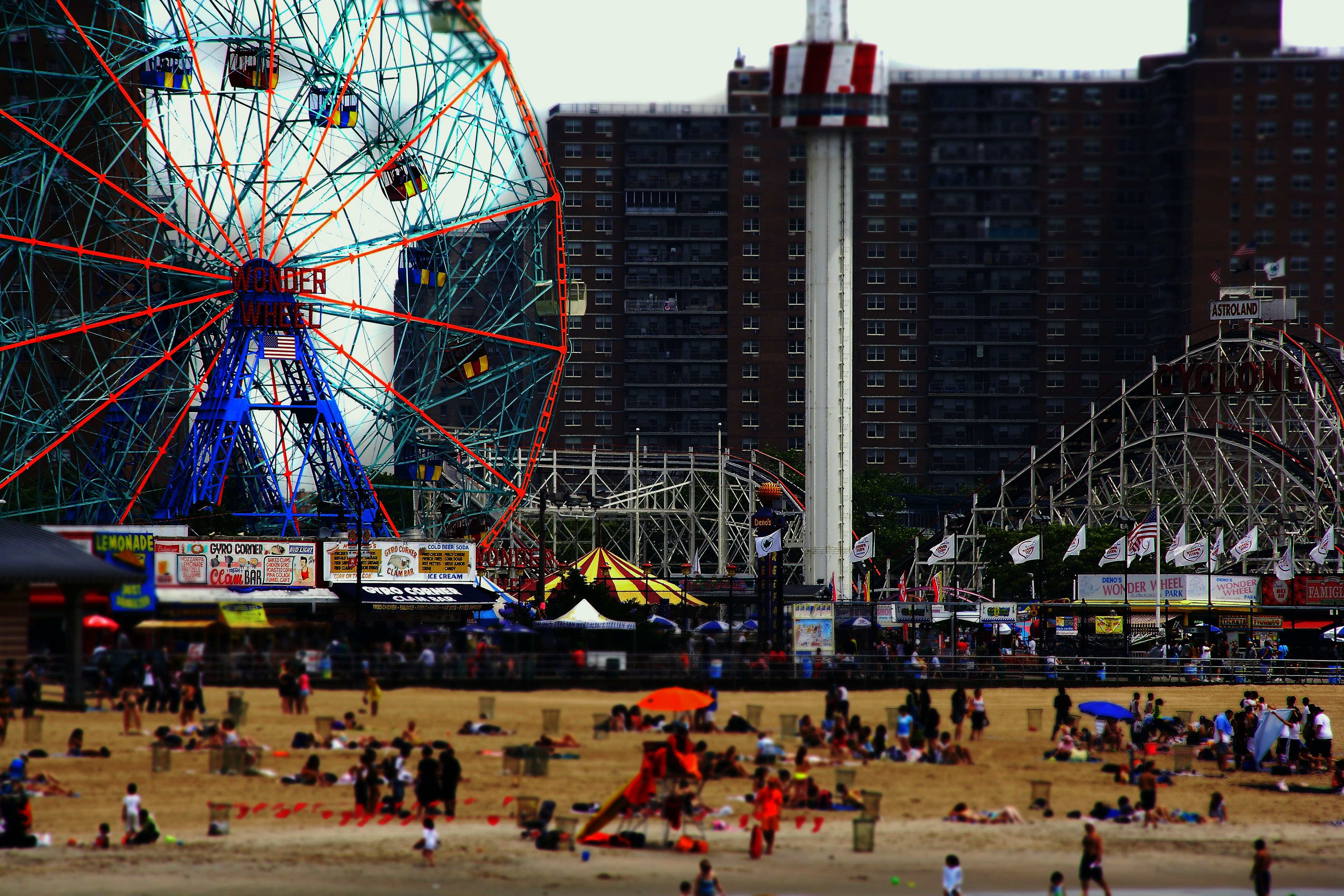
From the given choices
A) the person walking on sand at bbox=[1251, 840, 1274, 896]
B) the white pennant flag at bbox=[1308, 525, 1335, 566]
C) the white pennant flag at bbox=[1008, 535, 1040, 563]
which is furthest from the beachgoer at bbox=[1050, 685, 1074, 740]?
the white pennant flag at bbox=[1308, 525, 1335, 566]

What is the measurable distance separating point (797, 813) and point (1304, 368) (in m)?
64.7

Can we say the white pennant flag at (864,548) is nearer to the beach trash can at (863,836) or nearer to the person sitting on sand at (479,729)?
the person sitting on sand at (479,729)

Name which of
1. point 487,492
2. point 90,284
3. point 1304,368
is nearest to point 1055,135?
point 1304,368

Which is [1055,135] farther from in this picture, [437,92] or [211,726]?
[211,726]

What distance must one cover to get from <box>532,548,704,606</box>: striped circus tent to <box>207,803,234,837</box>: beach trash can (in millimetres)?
30720

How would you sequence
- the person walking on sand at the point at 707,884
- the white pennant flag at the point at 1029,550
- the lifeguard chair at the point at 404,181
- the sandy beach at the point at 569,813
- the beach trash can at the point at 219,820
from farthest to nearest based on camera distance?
the white pennant flag at the point at 1029,550
the lifeguard chair at the point at 404,181
the beach trash can at the point at 219,820
the sandy beach at the point at 569,813
the person walking on sand at the point at 707,884

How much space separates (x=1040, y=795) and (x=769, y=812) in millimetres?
8643

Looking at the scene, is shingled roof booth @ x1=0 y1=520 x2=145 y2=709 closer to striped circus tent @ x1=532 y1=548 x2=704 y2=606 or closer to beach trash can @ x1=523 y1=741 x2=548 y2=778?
beach trash can @ x1=523 y1=741 x2=548 y2=778

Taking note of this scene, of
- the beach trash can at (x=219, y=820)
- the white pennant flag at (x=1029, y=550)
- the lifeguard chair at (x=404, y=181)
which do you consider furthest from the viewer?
the white pennant flag at (x=1029, y=550)

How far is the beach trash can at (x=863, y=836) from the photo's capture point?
38.6 meters

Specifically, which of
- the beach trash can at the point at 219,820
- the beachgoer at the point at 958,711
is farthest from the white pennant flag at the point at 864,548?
the beach trash can at the point at 219,820

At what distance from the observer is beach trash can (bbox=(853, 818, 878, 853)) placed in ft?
127

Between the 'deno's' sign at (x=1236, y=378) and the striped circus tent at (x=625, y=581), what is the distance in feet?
122

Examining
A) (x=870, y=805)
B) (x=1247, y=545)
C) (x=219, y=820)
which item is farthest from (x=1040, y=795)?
(x=1247, y=545)
